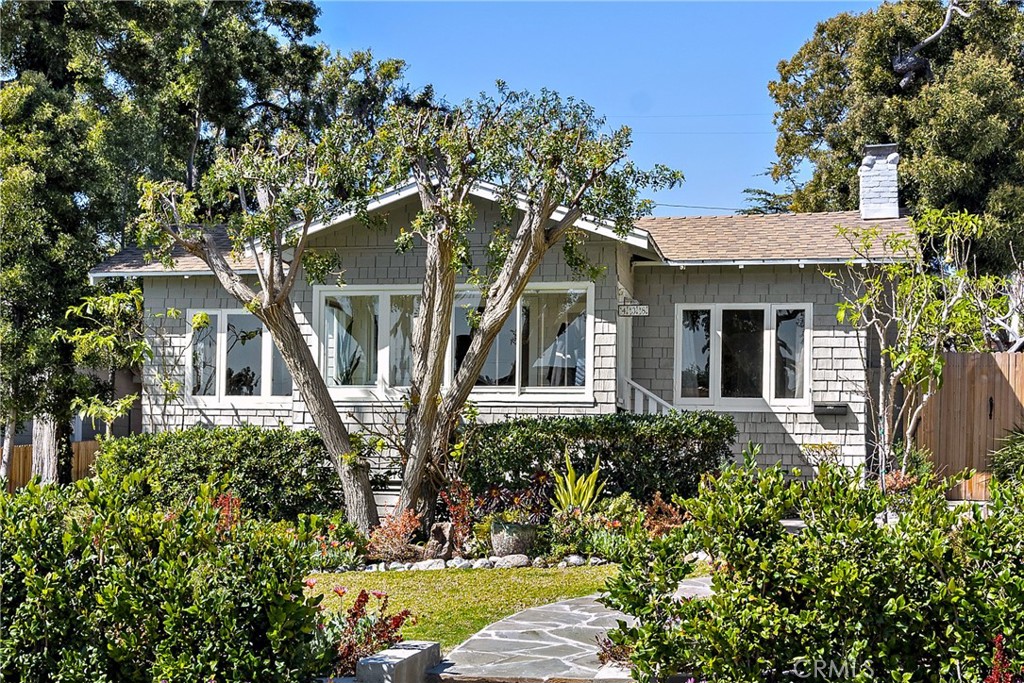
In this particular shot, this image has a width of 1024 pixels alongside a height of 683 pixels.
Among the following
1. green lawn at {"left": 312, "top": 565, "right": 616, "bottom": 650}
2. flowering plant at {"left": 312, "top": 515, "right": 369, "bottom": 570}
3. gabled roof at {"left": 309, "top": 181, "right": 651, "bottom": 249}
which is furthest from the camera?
gabled roof at {"left": 309, "top": 181, "right": 651, "bottom": 249}

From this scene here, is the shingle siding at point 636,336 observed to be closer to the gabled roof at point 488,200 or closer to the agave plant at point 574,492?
the gabled roof at point 488,200

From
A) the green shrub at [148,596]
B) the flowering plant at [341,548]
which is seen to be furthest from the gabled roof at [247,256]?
the green shrub at [148,596]

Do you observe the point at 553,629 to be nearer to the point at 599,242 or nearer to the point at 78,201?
the point at 599,242

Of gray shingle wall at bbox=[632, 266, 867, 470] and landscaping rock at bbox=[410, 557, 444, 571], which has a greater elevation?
gray shingle wall at bbox=[632, 266, 867, 470]

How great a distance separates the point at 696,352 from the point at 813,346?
5.31ft

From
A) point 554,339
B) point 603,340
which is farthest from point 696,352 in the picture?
point 554,339

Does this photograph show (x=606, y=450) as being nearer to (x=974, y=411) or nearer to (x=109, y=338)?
(x=974, y=411)

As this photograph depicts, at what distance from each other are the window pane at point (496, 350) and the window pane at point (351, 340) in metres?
1.22

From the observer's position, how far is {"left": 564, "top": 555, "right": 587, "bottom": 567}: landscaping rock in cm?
1047

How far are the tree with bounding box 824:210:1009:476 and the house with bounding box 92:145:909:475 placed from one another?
0.41 m

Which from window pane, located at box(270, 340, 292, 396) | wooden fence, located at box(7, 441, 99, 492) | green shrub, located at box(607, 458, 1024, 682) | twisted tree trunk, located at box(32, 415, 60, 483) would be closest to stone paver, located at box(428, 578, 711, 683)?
green shrub, located at box(607, 458, 1024, 682)

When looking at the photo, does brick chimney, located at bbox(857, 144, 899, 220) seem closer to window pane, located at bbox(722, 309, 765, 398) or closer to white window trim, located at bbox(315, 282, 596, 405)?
window pane, located at bbox(722, 309, 765, 398)

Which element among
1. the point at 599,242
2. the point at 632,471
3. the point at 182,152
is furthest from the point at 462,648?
the point at 182,152

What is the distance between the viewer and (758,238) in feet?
49.6
